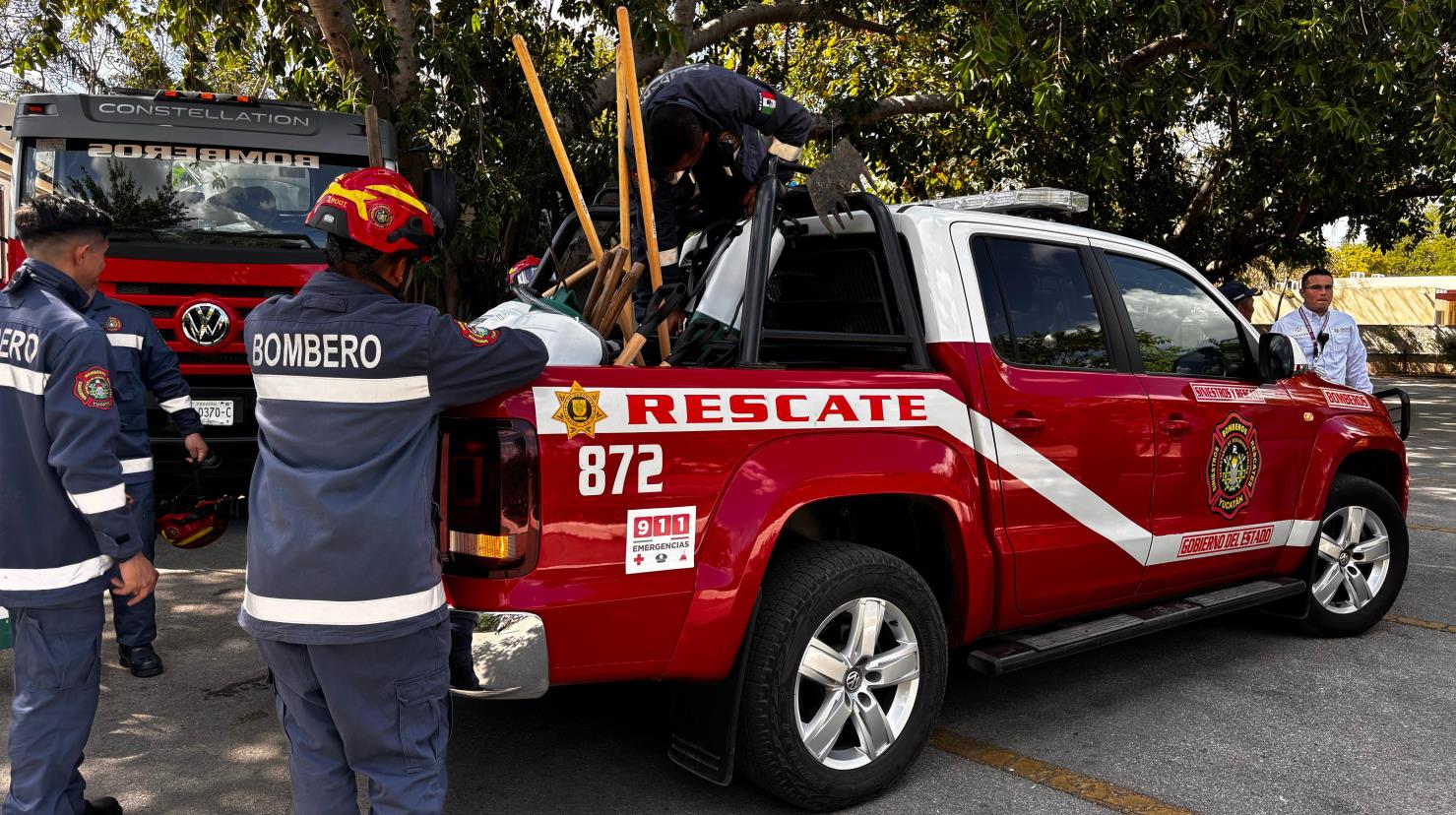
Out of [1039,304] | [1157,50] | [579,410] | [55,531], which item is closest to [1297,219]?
[1157,50]

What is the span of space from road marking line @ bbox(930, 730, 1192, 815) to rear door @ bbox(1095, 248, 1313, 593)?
93 centimetres

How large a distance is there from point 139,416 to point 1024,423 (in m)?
3.50

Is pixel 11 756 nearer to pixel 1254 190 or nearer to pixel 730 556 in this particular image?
pixel 730 556

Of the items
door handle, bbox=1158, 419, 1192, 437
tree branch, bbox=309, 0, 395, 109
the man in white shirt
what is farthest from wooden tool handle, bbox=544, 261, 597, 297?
tree branch, bbox=309, 0, 395, 109

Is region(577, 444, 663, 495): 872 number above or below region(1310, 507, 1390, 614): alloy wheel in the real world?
above

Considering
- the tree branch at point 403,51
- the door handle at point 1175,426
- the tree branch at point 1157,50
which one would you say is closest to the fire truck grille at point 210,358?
the tree branch at point 403,51

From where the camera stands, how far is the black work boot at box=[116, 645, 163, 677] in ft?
14.0

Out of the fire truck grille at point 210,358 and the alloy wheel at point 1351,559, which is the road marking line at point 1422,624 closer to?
the alloy wheel at point 1351,559

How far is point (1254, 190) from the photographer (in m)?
14.4

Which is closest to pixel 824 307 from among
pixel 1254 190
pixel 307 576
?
pixel 307 576

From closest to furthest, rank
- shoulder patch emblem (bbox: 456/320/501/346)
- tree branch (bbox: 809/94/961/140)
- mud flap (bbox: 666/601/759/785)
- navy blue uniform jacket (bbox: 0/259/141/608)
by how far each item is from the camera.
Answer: shoulder patch emblem (bbox: 456/320/501/346) → navy blue uniform jacket (bbox: 0/259/141/608) → mud flap (bbox: 666/601/759/785) → tree branch (bbox: 809/94/961/140)

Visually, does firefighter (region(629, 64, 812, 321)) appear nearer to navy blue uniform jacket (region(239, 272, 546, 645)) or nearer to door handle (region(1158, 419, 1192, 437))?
navy blue uniform jacket (region(239, 272, 546, 645))

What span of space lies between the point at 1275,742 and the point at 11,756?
3834mm

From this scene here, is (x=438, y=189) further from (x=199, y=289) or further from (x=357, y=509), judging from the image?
(x=199, y=289)
